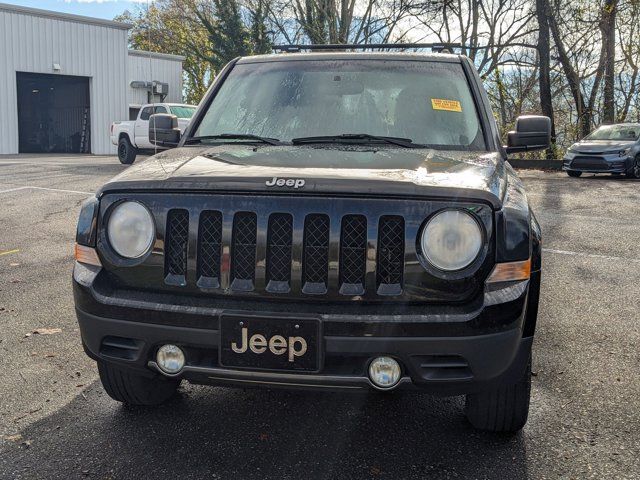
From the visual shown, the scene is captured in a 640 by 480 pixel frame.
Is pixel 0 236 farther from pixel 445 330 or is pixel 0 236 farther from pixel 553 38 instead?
pixel 553 38

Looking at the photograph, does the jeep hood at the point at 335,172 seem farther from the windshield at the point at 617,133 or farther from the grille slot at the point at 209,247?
the windshield at the point at 617,133

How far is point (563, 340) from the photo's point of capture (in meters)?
4.29

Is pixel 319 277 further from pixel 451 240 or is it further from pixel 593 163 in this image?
pixel 593 163

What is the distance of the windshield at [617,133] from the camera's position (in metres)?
17.1

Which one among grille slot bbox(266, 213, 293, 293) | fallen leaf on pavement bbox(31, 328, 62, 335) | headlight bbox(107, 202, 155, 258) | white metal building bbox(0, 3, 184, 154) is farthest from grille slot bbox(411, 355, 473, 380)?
white metal building bbox(0, 3, 184, 154)

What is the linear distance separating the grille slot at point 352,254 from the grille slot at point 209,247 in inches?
18.6

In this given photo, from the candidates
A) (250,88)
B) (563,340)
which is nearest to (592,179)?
(563,340)

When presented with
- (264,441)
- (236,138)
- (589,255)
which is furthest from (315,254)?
(589,255)

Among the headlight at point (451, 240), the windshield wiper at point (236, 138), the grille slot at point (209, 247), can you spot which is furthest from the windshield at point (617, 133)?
the grille slot at point (209, 247)

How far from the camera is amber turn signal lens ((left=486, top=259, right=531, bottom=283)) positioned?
7.89ft

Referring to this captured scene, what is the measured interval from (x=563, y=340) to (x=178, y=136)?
281 centimetres

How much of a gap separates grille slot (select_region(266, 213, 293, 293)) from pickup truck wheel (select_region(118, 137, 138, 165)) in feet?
60.8

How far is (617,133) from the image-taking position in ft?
57.4

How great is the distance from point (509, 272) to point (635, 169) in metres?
16.3
